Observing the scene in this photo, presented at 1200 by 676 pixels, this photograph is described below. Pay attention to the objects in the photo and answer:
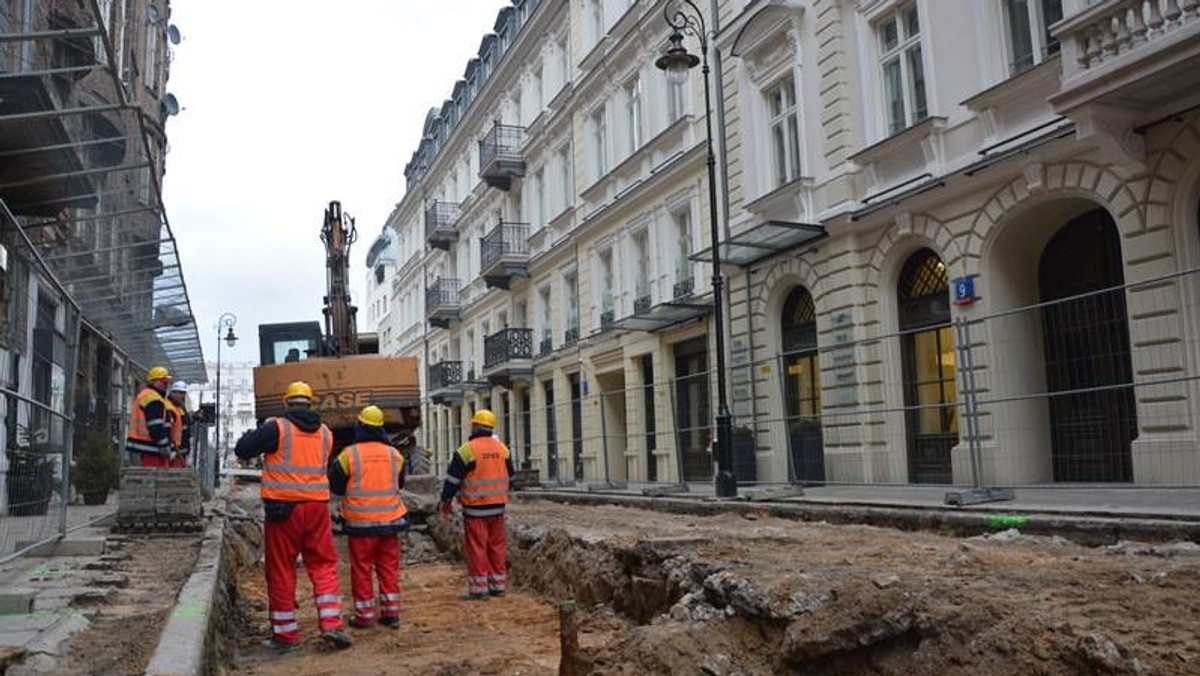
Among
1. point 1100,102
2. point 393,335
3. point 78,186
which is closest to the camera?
point 1100,102

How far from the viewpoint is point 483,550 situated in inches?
343

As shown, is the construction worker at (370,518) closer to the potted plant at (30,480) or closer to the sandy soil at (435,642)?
the sandy soil at (435,642)

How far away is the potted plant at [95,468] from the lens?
37.0 feet

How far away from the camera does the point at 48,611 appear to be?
541cm

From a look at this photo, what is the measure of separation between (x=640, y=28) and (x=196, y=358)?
48.1ft

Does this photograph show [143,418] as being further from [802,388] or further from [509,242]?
[509,242]

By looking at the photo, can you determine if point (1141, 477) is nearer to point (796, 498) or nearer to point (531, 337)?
point (796, 498)

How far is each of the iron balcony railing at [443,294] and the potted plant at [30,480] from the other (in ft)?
96.8

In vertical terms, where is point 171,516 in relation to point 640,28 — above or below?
below

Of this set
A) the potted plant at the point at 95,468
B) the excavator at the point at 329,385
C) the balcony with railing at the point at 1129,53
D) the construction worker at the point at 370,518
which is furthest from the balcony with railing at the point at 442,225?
the construction worker at the point at 370,518

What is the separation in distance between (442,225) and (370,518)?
1272 inches

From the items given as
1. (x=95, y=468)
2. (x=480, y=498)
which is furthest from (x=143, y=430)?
(x=480, y=498)

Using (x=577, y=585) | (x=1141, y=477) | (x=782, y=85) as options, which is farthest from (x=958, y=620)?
(x=782, y=85)

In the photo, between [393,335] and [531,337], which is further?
[393,335]
